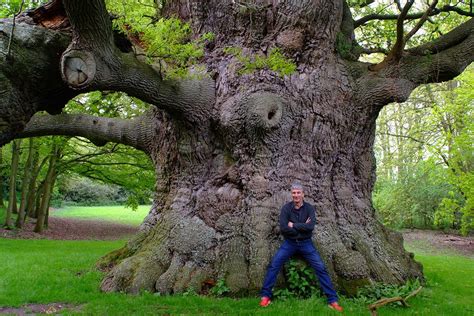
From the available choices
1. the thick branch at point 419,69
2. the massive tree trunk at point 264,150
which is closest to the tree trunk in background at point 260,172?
the massive tree trunk at point 264,150

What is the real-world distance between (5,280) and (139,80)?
15.1 ft

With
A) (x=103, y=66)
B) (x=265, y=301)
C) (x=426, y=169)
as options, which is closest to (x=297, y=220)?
(x=265, y=301)

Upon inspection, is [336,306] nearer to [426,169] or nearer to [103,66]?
[103,66]

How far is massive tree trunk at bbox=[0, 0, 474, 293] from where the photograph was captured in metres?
6.75

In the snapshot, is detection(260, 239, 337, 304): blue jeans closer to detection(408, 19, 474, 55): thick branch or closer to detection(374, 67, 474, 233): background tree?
detection(408, 19, 474, 55): thick branch

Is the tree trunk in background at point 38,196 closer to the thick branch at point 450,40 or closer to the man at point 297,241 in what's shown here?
the man at point 297,241

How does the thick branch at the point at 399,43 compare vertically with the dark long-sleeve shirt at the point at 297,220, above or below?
above

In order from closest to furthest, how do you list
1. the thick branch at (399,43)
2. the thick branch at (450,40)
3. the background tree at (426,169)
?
the thick branch at (399,43), the thick branch at (450,40), the background tree at (426,169)

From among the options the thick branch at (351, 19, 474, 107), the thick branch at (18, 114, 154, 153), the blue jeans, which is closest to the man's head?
the blue jeans

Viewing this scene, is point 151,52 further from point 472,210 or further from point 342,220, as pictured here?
point 472,210

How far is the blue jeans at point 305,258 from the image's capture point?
6047 mm

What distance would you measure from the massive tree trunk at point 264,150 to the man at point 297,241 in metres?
0.37

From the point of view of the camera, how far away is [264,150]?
718cm

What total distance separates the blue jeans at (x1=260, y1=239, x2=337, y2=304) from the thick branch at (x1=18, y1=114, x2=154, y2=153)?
3.86 meters
